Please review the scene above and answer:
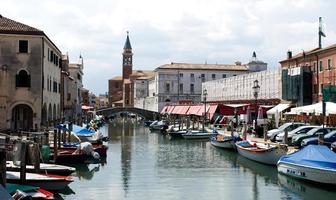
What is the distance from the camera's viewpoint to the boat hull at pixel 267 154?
28.1m

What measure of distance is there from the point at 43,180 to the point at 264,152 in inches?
547

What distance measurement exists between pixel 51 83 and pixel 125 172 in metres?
19.7

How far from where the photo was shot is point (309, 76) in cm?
4997

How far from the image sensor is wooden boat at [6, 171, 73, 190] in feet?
64.3

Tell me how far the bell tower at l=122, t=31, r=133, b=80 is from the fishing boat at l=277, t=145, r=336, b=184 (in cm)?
13548

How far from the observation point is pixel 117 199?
20.3 metres

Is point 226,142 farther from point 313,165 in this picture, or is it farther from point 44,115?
point 313,165

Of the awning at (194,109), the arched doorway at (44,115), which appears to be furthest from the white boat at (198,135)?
the arched doorway at (44,115)

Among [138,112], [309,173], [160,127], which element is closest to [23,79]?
[309,173]

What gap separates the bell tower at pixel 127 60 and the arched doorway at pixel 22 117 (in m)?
115

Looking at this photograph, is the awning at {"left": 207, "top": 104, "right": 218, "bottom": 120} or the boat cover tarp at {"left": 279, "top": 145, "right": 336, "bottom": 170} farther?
the awning at {"left": 207, "top": 104, "right": 218, "bottom": 120}

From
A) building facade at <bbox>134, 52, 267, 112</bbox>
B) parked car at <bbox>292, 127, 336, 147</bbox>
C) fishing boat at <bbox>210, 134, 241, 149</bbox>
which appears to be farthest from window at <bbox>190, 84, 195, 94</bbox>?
parked car at <bbox>292, 127, 336, 147</bbox>

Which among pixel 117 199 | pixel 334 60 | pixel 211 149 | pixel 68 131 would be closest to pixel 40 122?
pixel 68 131

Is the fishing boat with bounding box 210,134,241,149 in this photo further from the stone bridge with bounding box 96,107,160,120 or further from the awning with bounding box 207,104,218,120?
the stone bridge with bounding box 96,107,160,120
